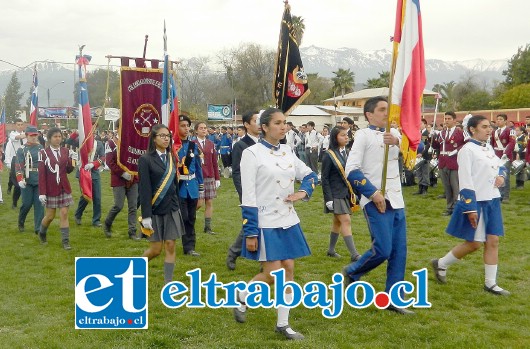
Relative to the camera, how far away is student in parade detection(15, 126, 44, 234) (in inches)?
411

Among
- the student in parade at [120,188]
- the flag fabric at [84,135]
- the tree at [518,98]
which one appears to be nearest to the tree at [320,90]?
the tree at [518,98]

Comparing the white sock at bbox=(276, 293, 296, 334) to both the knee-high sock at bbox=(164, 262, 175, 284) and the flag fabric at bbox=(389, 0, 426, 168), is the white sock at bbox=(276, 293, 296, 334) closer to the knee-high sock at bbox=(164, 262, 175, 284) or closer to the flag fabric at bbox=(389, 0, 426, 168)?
the flag fabric at bbox=(389, 0, 426, 168)

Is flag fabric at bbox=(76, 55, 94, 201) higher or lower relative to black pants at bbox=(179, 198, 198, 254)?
higher

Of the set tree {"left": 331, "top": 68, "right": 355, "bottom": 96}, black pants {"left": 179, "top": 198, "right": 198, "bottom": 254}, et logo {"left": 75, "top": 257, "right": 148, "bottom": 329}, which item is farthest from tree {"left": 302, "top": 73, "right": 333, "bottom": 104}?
et logo {"left": 75, "top": 257, "right": 148, "bottom": 329}

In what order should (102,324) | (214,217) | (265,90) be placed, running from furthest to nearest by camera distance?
(265,90) → (214,217) → (102,324)

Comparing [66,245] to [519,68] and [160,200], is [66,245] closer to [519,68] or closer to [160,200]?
[160,200]

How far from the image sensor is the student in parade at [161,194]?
256 inches

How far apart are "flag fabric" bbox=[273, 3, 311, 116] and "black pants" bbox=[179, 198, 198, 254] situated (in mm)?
1976

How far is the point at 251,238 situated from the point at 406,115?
1.95 metres

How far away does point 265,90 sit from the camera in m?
69.2

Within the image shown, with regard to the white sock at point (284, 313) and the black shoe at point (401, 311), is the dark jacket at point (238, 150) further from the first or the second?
the black shoe at point (401, 311)

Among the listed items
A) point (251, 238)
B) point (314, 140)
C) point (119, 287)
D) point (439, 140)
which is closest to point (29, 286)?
point (119, 287)

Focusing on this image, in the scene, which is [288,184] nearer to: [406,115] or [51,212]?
[406,115]

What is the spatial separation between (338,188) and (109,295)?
3.53m
